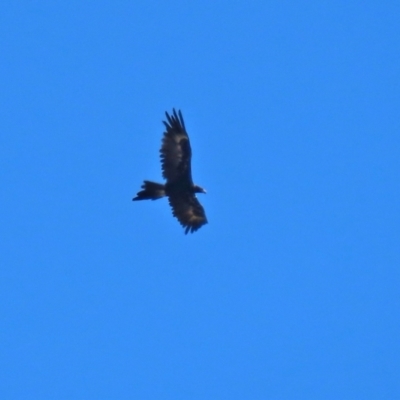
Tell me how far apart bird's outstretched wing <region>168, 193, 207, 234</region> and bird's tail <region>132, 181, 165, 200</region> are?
2.37ft

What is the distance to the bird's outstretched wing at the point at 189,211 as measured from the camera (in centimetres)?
5800

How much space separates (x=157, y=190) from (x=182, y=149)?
46.4 inches

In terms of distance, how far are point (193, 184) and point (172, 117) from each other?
1881 mm

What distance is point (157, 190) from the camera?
57281mm

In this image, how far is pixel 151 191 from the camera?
188 ft

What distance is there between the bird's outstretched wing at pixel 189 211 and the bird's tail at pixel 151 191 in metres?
0.72

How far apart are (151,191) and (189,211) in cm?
142

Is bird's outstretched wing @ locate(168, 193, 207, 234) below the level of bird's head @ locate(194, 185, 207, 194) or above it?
below

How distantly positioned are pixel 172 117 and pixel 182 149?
82 centimetres

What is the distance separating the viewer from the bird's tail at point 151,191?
187ft

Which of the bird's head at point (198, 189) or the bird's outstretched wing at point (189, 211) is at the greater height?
the bird's head at point (198, 189)

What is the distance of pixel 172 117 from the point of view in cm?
5719

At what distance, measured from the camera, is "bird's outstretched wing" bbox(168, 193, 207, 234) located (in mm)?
58000

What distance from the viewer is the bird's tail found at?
2245 inches
